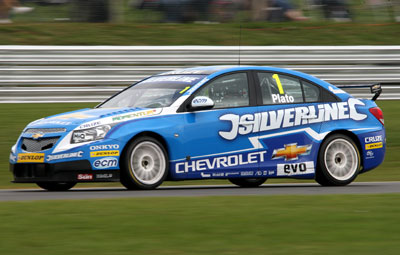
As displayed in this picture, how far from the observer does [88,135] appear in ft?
29.5

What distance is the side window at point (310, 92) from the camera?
10398mm

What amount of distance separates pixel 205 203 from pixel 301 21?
1367 centimetres

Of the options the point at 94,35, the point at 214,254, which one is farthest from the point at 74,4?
the point at 214,254

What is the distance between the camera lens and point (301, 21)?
2058 centimetres

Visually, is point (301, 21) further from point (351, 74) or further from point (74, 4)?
point (74, 4)

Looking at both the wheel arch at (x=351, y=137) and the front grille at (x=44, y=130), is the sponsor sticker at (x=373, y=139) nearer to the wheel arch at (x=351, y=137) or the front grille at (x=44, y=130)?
the wheel arch at (x=351, y=137)

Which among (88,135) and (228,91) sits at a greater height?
(228,91)

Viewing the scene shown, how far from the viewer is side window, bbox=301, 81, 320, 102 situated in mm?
10398

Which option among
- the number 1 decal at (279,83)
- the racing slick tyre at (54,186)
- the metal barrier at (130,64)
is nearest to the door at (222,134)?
the number 1 decal at (279,83)

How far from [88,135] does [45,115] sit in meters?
6.55

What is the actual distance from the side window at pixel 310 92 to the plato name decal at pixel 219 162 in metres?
0.98

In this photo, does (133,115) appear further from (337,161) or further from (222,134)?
(337,161)

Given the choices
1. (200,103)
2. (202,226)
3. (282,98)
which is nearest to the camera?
(202,226)

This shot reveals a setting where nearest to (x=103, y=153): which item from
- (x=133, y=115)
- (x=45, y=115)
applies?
(x=133, y=115)
